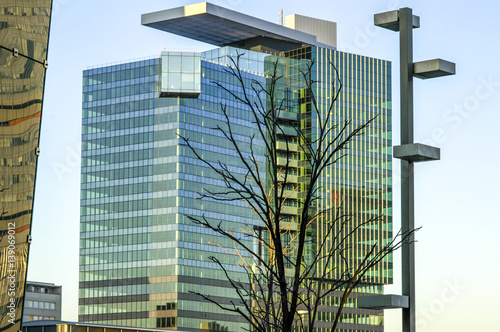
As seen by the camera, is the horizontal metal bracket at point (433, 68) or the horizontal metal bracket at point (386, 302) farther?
the horizontal metal bracket at point (433, 68)

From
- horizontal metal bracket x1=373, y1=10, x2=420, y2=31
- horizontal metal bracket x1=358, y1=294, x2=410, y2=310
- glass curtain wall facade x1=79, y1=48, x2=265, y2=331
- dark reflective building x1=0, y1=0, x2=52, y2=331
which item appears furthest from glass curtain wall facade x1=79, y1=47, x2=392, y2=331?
dark reflective building x1=0, y1=0, x2=52, y2=331

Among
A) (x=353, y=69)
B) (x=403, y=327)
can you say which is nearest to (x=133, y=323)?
(x=353, y=69)

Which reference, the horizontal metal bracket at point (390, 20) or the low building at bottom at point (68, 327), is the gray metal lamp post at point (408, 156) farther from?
the low building at bottom at point (68, 327)

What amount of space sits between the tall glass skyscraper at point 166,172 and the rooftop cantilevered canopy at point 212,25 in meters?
0.22

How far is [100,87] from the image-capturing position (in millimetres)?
165125

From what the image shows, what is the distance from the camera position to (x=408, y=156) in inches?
504

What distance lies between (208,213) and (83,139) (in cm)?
2655

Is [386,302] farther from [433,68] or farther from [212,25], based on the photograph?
[212,25]

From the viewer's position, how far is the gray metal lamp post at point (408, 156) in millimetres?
12727

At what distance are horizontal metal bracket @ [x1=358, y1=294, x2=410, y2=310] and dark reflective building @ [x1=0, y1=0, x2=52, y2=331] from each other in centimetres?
456

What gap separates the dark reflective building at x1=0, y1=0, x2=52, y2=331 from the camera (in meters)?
11.8

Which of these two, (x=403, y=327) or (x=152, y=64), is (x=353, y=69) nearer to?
(x=152, y=64)

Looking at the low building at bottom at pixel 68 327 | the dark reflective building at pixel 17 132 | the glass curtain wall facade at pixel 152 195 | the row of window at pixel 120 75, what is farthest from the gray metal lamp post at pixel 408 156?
the row of window at pixel 120 75

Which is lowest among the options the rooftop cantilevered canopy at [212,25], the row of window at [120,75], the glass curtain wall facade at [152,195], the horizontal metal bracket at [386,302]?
the horizontal metal bracket at [386,302]
